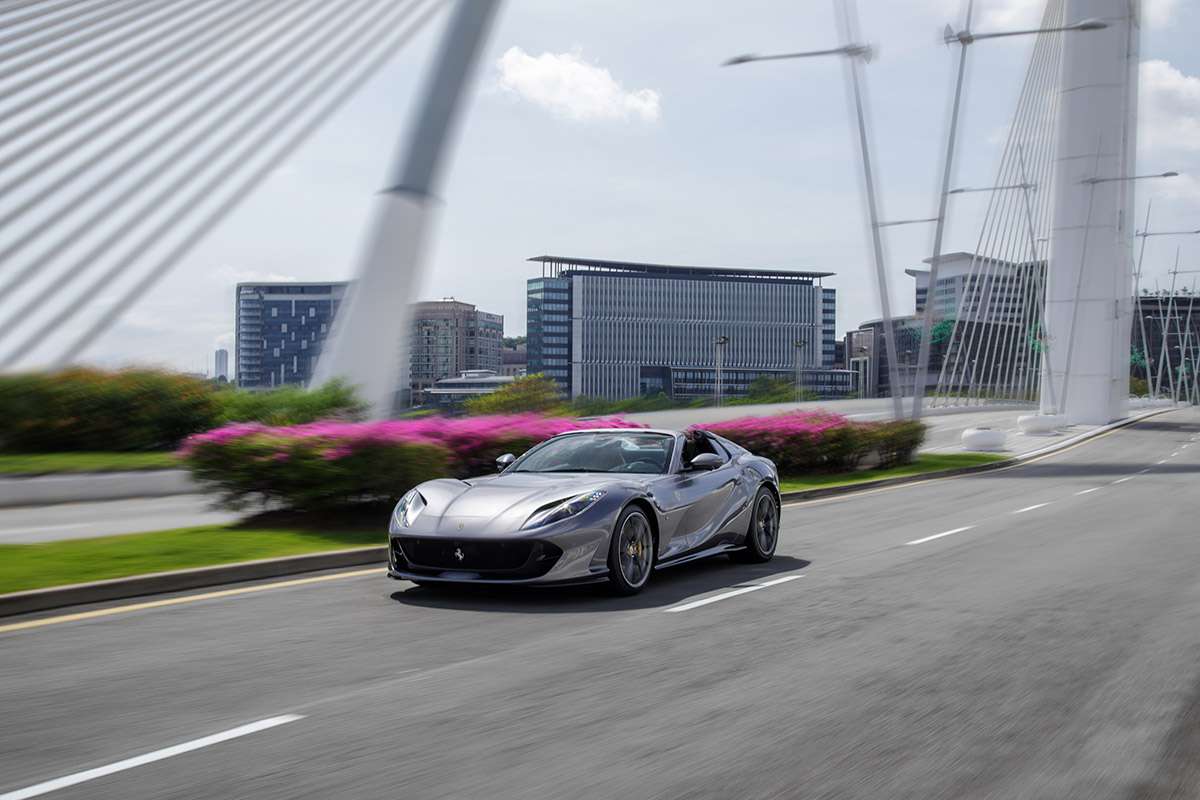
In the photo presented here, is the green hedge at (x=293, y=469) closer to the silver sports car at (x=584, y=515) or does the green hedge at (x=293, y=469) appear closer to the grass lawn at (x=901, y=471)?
the silver sports car at (x=584, y=515)

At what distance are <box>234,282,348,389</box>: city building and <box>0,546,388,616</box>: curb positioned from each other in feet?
27.8

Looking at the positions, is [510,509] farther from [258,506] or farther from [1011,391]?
[1011,391]

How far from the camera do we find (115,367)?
23.6 m

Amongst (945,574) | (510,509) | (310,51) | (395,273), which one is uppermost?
(310,51)

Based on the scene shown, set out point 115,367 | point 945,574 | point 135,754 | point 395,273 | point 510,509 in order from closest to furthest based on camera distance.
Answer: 1. point 135,754
2. point 510,509
3. point 945,574
4. point 395,273
5. point 115,367

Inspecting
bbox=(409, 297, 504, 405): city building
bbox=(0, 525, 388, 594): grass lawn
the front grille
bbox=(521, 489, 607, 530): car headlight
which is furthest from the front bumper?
bbox=(409, 297, 504, 405): city building

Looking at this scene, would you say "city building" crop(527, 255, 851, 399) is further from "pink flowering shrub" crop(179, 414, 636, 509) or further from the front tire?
the front tire

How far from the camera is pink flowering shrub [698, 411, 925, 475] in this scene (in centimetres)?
2542

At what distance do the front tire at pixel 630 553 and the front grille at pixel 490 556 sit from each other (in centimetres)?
56

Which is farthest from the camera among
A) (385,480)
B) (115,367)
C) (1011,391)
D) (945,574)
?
(1011,391)

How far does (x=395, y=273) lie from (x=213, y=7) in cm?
431

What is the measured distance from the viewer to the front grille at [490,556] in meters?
8.37

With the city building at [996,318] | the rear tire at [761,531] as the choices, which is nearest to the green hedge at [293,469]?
the rear tire at [761,531]

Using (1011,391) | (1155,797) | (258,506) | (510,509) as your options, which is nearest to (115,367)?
(258,506)
